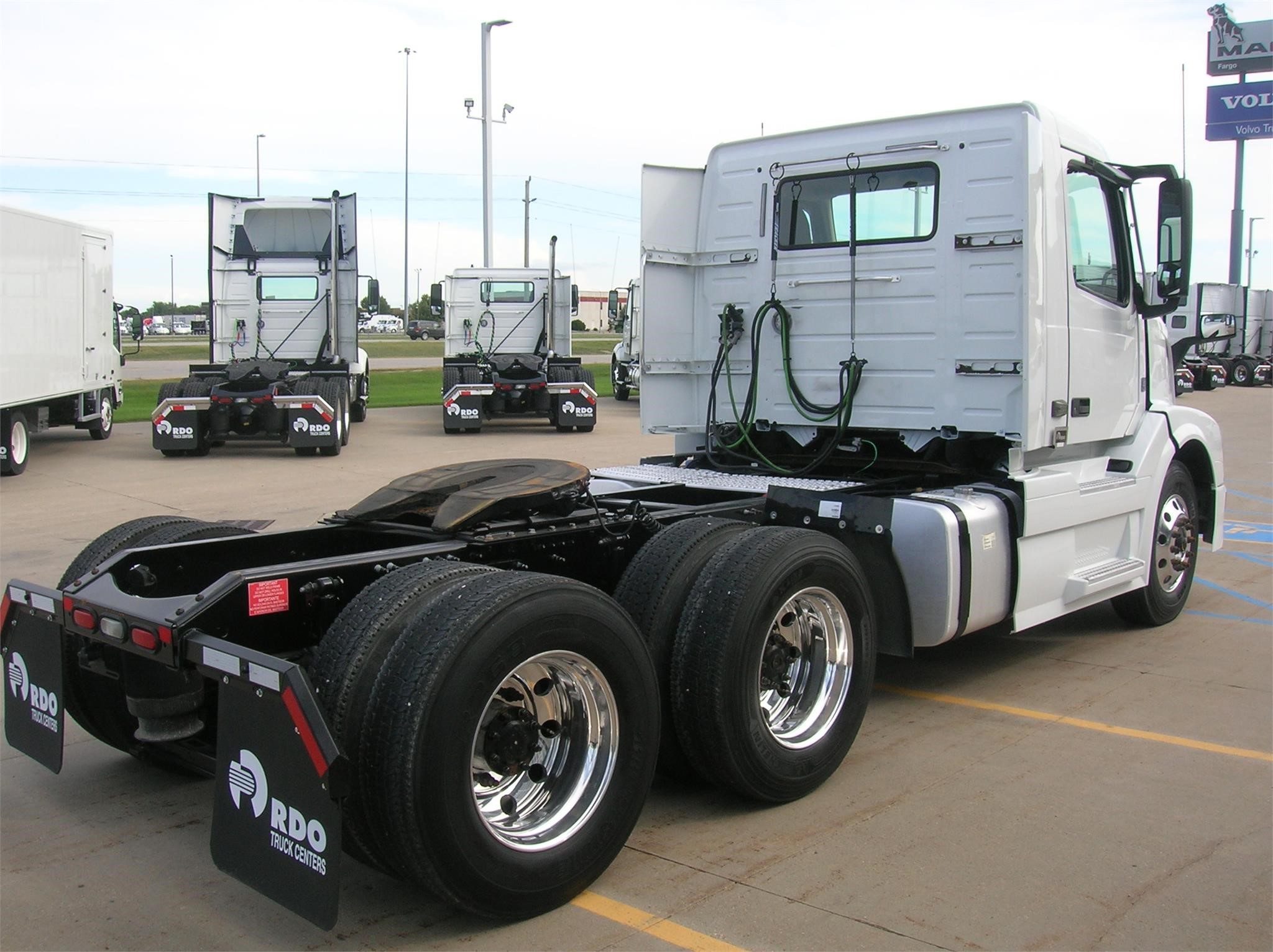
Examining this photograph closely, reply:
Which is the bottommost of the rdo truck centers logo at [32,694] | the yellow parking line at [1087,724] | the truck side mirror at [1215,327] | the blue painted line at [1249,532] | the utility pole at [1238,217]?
the yellow parking line at [1087,724]

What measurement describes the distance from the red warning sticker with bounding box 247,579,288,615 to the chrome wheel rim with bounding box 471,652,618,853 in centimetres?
78

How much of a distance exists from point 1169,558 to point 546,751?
5061mm

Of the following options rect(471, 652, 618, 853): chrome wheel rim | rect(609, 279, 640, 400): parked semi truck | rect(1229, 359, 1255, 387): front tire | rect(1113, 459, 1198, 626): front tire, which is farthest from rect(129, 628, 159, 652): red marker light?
rect(1229, 359, 1255, 387): front tire

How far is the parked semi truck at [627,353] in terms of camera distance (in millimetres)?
26047

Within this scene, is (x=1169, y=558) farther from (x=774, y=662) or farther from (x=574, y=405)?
(x=574, y=405)

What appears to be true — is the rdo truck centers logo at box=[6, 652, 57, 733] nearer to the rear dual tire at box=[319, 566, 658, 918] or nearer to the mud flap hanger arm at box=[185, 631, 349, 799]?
the mud flap hanger arm at box=[185, 631, 349, 799]

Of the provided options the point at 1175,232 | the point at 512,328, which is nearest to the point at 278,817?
the point at 1175,232

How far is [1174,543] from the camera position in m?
7.34

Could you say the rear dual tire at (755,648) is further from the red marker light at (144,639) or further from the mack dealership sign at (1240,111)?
the mack dealership sign at (1240,111)

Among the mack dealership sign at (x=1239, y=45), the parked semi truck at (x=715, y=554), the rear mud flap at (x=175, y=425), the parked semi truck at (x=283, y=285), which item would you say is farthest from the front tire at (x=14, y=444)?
the mack dealership sign at (x=1239, y=45)

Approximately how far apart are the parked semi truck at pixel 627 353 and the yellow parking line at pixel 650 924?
21.9 meters

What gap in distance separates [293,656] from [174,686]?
412 millimetres

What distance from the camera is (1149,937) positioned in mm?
3438

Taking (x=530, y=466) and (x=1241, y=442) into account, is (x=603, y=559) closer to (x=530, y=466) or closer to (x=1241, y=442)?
(x=530, y=466)
